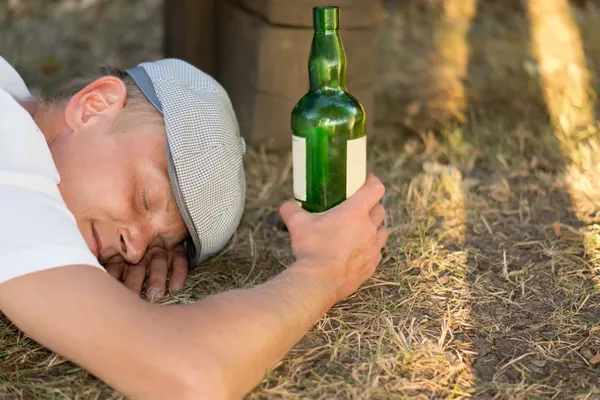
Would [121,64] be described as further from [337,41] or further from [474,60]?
[337,41]

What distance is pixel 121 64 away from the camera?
4660 mm

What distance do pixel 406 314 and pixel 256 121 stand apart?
154cm

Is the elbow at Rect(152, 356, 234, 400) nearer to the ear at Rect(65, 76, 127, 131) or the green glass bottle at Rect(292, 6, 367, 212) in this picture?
the green glass bottle at Rect(292, 6, 367, 212)

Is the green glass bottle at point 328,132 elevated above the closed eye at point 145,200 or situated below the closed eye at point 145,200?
above

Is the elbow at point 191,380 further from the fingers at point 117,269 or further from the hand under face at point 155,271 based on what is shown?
the fingers at point 117,269

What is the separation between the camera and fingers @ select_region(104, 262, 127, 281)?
2268mm

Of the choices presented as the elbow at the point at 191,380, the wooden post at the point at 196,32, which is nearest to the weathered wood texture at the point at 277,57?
the wooden post at the point at 196,32

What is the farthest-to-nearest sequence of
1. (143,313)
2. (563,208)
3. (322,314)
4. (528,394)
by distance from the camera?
(563,208) → (322,314) → (528,394) → (143,313)

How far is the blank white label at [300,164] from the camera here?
6.73 feet

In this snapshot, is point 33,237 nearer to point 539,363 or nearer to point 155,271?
point 155,271

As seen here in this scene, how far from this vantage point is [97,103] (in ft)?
6.97

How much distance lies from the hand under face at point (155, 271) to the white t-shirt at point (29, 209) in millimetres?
512

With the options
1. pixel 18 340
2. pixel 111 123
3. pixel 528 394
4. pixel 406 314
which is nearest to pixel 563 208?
pixel 406 314

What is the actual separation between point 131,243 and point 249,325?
1.61ft
